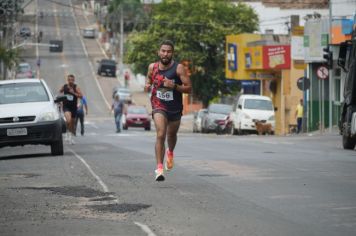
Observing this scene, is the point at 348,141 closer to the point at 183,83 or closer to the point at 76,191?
the point at 183,83

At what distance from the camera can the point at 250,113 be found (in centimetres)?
4675

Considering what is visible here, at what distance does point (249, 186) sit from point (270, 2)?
298 feet

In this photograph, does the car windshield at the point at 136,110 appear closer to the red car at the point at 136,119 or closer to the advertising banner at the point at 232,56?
the red car at the point at 136,119

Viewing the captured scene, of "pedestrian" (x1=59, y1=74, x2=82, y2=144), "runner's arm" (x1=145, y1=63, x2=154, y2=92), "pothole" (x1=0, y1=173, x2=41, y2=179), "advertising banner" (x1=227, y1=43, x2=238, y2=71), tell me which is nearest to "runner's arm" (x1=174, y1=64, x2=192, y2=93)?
"runner's arm" (x1=145, y1=63, x2=154, y2=92)

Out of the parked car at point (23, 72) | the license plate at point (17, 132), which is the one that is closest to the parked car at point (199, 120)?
the license plate at point (17, 132)

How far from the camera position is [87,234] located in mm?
9219

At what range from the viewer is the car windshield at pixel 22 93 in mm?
22531

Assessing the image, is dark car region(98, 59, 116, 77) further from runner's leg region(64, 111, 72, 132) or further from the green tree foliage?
runner's leg region(64, 111, 72, 132)

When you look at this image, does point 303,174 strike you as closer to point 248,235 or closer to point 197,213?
point 197,213

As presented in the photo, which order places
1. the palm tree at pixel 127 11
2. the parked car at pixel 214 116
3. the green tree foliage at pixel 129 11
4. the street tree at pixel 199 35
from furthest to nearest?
the green tree foliage at pixel 129 11 → the palm tree at pixel 127 11 → the street tree at pixel 199 35 → the parked car at pixel 214 116

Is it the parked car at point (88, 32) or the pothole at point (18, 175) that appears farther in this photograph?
the parked car at point (88, 32)

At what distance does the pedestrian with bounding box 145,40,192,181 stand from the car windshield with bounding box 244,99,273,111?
32373 millimetres

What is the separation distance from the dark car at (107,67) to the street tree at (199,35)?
2870 centimetres

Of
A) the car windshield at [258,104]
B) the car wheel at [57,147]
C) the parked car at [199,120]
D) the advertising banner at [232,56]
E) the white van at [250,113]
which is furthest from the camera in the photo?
the advertising banner at [232,56]
